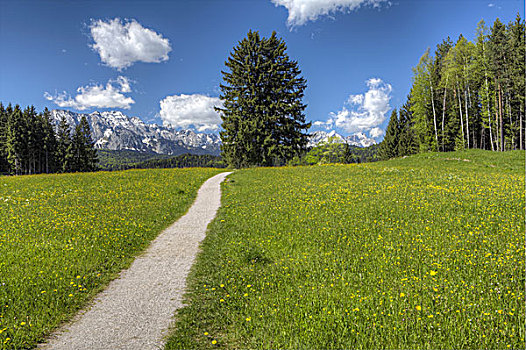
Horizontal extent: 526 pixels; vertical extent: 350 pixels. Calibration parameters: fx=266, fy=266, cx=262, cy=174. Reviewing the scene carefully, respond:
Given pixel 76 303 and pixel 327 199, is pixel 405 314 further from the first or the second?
pixel 327 199

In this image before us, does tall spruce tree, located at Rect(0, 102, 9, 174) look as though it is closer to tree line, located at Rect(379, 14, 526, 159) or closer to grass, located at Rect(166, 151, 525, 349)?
grass, located at Rect(166, 151, 525, 349)

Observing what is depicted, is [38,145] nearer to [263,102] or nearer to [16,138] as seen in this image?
[16,138]

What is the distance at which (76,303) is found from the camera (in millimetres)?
5855

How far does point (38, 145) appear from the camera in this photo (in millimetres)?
72188

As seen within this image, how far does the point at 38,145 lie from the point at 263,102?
222ft

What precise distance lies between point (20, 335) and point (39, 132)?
294ft

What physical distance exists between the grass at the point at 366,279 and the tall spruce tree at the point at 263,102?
31.5 metres

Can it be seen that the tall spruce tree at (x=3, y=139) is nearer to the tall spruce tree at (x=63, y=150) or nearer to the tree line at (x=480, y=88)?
the tall spruce tree at (x=63, y=150)

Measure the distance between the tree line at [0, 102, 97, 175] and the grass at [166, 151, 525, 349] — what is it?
8034 centimetres

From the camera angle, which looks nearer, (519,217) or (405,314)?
(405,314)

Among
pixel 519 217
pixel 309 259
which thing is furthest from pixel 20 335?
pixel 519 217

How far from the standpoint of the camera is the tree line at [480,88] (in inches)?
1709

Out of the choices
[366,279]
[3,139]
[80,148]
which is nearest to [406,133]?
[366,279]

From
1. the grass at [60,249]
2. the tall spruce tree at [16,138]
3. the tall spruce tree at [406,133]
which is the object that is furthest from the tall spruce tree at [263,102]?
the tall spruce tree at [16,138]
